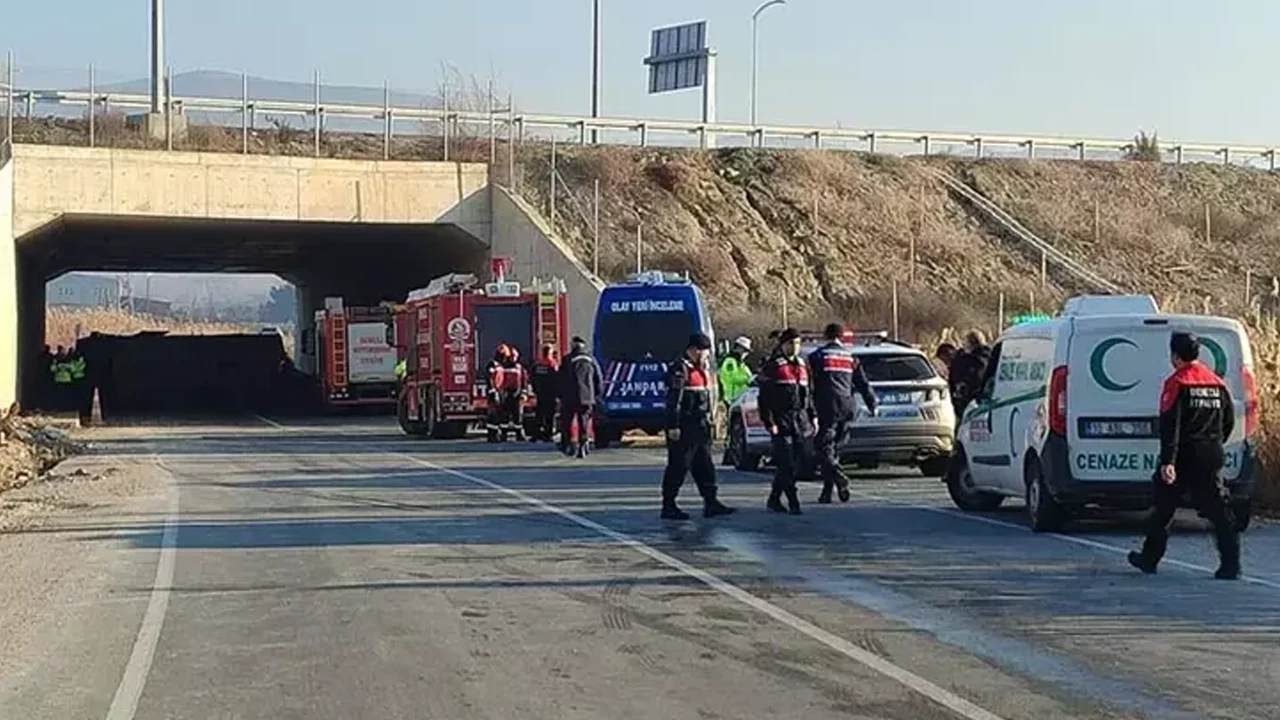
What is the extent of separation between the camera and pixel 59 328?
416 ft

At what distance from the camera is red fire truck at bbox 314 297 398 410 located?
46.8 metres

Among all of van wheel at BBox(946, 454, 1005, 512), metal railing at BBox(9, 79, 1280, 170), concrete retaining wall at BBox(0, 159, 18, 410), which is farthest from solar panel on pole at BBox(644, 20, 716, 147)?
van wheel at BBox(946, 454, 1005, 512)

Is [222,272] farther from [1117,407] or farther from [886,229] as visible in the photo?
[1117,407]

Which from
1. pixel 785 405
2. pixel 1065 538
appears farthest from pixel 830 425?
pixel 1065 538

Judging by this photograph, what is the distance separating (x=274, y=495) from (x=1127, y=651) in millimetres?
13409

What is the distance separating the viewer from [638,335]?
1242 inches

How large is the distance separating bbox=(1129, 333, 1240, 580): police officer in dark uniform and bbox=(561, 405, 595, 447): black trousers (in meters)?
15.9

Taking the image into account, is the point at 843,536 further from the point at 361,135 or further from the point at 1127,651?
the point at 361,135

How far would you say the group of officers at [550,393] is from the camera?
28812 mm

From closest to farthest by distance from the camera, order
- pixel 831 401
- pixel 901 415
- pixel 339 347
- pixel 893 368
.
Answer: pixel 831 401, pixel 901 415, pixel 893 368, pixel 339 347

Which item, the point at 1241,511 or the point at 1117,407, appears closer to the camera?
the point at 1117,407

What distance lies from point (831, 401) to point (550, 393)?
46.7 ft

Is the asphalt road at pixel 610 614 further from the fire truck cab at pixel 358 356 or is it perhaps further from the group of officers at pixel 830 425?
the fire truck cab at pixel 358 356

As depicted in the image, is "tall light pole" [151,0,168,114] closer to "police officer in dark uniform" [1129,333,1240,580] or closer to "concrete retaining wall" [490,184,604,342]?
"concrete retaining wall" [490,184,604,342]
